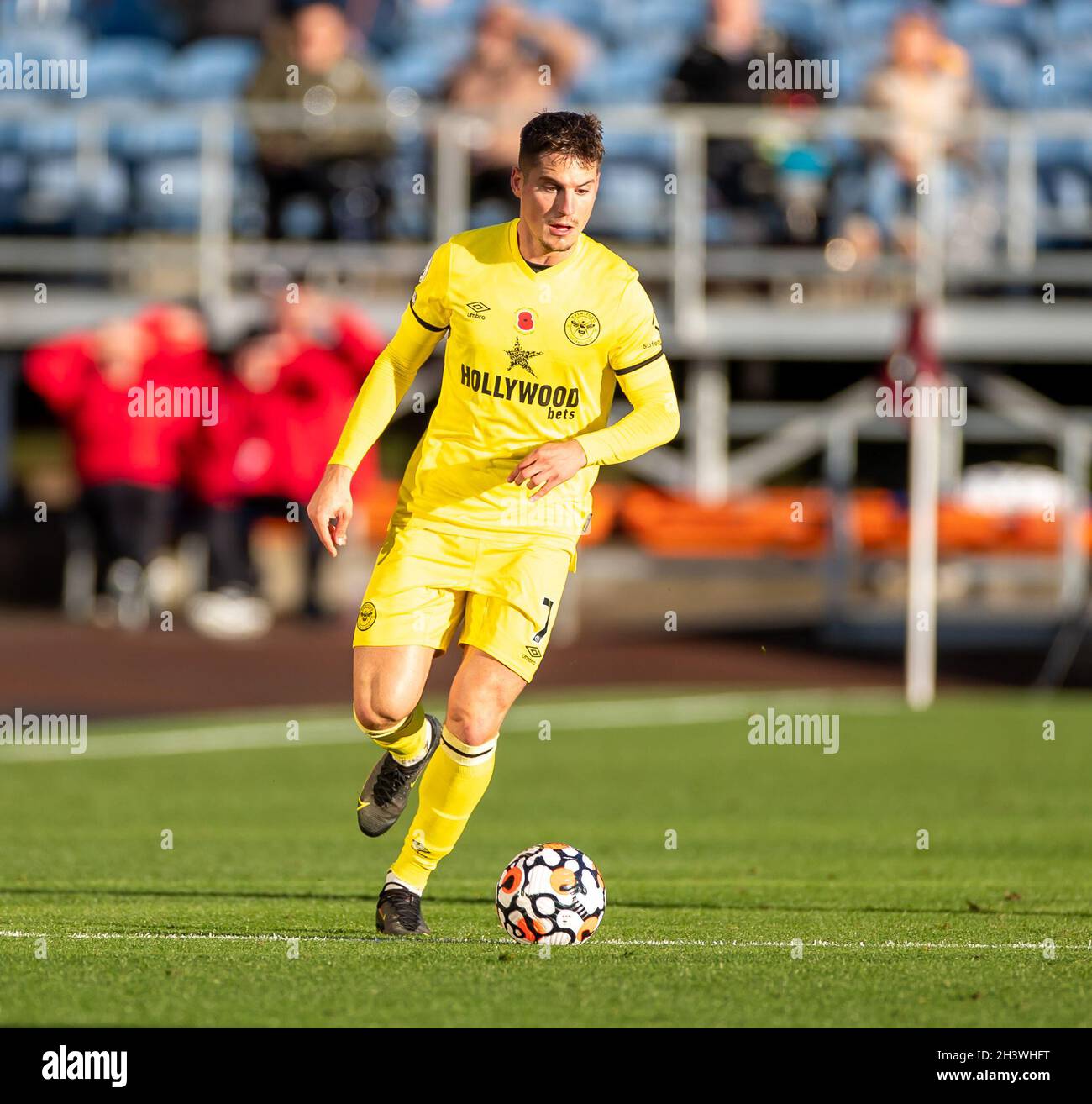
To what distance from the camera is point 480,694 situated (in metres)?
7.16

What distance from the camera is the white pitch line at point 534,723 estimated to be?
48.3 feet

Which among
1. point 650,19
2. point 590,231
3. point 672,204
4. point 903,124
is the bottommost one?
point 590,231

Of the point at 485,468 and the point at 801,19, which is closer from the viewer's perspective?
the point at 485,468

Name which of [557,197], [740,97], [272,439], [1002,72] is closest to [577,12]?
[740,97]

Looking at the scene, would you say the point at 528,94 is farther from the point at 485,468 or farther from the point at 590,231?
the point at 485,468

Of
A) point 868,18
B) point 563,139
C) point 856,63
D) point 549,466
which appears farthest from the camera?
point 868,18

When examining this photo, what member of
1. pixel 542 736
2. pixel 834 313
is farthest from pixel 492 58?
pixel 542 736

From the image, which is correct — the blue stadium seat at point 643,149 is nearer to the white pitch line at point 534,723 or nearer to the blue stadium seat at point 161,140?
the blue stadium seat at point 161,140

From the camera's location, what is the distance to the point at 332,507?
22.8 feet

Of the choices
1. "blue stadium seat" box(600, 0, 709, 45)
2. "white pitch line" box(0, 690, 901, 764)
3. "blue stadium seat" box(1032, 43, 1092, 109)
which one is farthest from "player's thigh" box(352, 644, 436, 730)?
"blue stadium seat" box(600, 0, 709, 45)

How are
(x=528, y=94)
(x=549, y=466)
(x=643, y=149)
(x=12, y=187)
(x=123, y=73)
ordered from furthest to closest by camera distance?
(x=123, y=73) → (x=12, y=187) → (x=643, y=149) → (x=528, y=94) → (x=549, y=466)

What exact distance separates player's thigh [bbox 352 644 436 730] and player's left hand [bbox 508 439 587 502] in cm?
72

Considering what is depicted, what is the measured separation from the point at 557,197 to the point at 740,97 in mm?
14014

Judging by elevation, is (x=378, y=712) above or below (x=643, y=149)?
below
